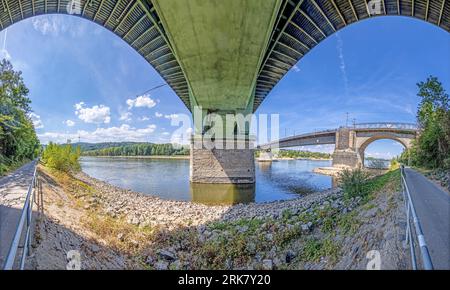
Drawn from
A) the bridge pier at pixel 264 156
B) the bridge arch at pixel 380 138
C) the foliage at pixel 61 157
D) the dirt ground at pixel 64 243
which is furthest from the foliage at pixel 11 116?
the bridge pier at pixel 264 156

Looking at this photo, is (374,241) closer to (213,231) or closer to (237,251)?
(237,251)

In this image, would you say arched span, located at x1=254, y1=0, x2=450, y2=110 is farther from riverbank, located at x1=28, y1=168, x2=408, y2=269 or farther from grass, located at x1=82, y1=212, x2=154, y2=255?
grass, located at x1=82, y1=212, x2=154, y2=255

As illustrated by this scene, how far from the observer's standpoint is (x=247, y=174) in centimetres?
2523

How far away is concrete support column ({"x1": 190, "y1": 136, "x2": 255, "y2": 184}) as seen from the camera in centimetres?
2486

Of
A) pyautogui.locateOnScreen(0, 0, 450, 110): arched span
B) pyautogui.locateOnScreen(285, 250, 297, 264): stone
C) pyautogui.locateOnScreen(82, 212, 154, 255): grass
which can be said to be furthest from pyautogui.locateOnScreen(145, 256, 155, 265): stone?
pyautogui.locateOnScreen(0, 0, 450, 110): arched span

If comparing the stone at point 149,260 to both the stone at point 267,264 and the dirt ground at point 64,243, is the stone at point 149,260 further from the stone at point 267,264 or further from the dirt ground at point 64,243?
the stone at point 267,264

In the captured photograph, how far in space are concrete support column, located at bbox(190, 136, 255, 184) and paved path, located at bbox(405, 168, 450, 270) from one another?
18284mm

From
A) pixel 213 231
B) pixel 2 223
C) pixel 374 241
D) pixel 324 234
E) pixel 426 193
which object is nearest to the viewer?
pixel 374 241
